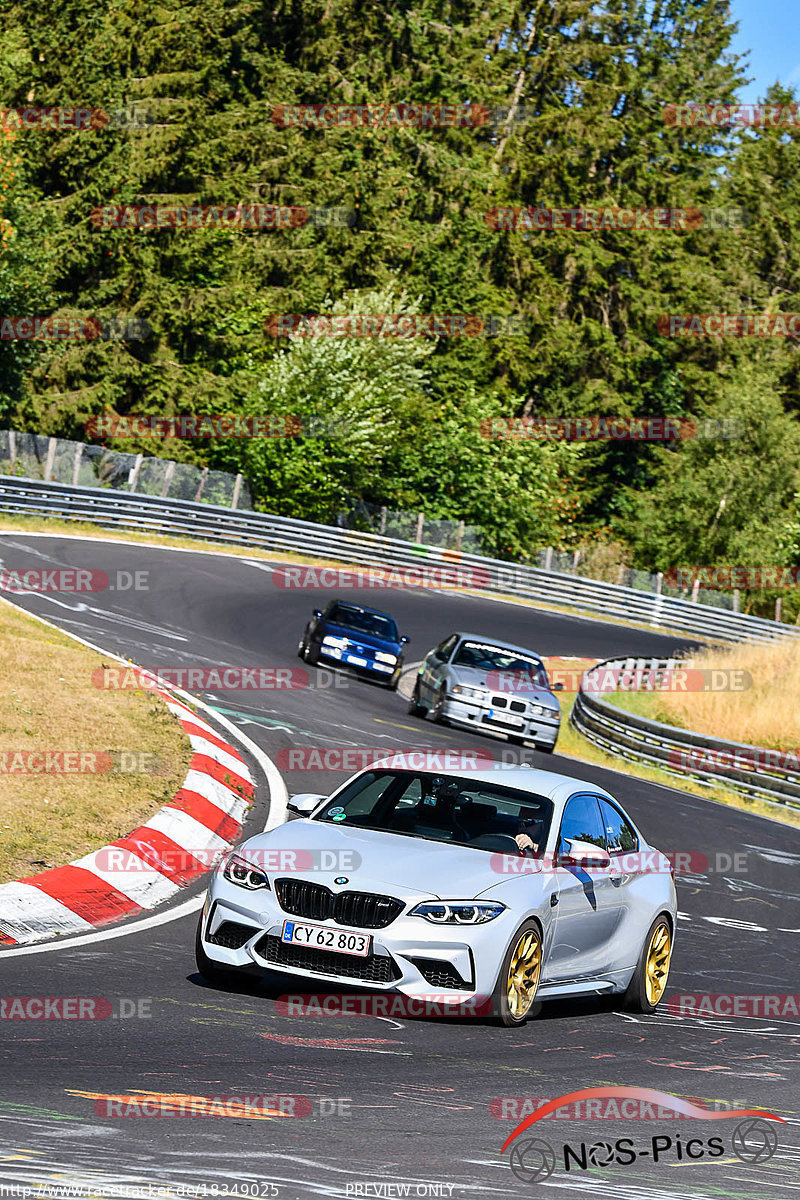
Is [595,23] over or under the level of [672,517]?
over

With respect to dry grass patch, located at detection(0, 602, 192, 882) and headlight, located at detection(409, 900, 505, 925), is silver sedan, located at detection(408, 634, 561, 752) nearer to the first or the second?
dry grass patch, located at detection(0, 602, 192, 882)

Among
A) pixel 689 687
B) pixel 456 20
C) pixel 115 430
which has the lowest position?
pixel 689 687

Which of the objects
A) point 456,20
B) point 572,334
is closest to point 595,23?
point 456,20

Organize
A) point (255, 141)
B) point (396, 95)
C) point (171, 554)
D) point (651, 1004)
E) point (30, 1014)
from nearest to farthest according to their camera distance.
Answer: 1. point (30, 1014)
2. point (651, 1004)
3. point (171, 554)
4. point (255, 141)
5. point (396, 95)

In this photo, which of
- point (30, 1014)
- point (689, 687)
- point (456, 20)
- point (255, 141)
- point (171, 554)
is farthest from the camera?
point (456, 20)

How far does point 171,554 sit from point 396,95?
40.5 meters

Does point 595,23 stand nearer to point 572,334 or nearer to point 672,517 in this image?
point 572,334

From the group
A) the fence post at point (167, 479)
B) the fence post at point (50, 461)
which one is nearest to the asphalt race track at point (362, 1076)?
the fence post at point (50, 461)

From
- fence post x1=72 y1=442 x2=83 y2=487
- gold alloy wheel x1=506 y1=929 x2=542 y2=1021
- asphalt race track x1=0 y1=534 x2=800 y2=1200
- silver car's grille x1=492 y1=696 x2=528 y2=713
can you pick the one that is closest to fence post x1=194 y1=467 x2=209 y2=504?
fence post x1=72 y1=442 x2=83 y2=487

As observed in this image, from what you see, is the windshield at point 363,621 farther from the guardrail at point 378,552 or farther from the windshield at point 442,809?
the windshield at point 442,809

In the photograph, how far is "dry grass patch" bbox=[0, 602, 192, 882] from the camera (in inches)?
427

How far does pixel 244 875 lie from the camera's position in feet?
27.2

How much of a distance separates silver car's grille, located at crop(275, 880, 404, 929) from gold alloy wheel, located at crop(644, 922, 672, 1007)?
93.1 inches

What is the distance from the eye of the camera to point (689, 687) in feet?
104
